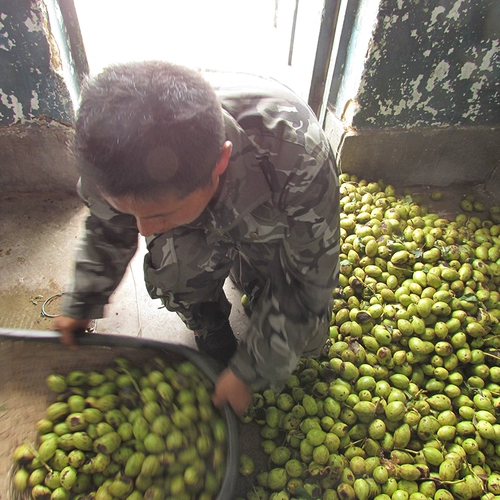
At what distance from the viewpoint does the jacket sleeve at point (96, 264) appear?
1.31 m

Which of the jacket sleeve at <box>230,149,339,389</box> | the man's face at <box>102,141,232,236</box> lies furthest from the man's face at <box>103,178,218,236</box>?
the jacket sleeve at <box>230,149,339,389</box>

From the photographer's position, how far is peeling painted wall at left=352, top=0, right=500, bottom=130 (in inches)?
80.4

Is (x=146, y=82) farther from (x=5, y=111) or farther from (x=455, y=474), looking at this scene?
(x=5, y=111)

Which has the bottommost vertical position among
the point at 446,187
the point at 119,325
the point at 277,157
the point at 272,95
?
the point at 119,325

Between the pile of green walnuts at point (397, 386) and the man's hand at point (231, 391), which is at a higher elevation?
the man's hand at point (231, 391)

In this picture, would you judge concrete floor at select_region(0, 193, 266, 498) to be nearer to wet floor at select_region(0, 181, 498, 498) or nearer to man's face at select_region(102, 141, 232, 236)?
wet floor at select_region(0, 181, 498, 498)

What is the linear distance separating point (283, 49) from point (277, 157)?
3161mm

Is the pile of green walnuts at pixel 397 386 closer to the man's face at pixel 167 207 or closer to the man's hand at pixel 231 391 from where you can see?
the man's hand at pixel 231 391

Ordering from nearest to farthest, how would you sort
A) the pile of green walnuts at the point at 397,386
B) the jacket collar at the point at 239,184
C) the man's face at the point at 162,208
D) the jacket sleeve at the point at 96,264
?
the man's face at the point at 162,208 < the jacket collar at the point at 239,184 < the jacket sleeve at the point at 96,264 < the pile of green walnuts at the point at 397,386

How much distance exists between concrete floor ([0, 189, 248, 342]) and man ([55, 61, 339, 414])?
0.41m

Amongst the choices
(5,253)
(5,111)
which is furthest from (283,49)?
(5,253)

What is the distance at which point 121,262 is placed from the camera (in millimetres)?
1403

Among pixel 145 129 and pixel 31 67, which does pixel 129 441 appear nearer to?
pixel 145 129

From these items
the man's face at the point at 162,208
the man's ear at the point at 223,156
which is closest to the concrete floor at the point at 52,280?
the man's face at the point at 162,208
